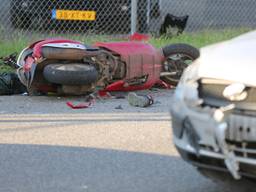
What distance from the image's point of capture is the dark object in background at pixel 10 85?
8037mm

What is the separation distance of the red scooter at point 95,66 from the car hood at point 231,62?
3.39 metres

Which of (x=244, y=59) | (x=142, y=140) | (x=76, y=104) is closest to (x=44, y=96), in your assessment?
(x=76, y=104)

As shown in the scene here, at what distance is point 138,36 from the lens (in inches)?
383

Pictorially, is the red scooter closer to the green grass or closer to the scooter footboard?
the scooter footboard

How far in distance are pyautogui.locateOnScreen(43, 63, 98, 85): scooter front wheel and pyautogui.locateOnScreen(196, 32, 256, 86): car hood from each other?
3.28 metres

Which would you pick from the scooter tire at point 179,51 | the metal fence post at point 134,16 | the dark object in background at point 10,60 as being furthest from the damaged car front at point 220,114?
the metal fence post at point 134,16

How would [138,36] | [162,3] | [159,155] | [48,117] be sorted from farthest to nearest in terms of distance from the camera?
1. [162,3]
2. [138,36]
3. [48,117]
4. [159,155]

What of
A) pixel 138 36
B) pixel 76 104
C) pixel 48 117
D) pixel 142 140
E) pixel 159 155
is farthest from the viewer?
pixel 138 36

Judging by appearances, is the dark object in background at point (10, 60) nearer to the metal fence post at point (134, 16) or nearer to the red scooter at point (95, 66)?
the red scooter at point (95, 66)

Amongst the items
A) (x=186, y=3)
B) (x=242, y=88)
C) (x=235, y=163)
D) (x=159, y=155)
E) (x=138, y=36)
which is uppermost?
(x=242, y=88)

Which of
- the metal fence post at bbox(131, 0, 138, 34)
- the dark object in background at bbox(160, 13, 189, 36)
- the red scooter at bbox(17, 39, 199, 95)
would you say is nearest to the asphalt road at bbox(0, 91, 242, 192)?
the red scooter at bbox(17, 39, 199, 95)

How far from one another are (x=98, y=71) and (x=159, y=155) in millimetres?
2281

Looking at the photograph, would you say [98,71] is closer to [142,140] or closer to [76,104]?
[76,104]

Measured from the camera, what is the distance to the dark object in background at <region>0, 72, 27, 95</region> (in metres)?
8.04
